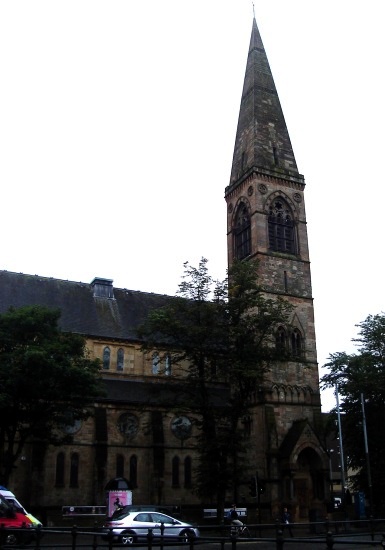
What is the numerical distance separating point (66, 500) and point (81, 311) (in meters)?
13.7

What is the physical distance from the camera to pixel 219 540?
12508mm

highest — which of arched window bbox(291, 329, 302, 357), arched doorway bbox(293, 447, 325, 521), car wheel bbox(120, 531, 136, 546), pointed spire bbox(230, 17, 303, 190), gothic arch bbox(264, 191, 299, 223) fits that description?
Result: pointed spire bbox(230, 17, 303, 190)

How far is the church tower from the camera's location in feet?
136

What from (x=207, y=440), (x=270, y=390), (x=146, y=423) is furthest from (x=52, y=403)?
(x=270, y=390)

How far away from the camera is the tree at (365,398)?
39.6 metres

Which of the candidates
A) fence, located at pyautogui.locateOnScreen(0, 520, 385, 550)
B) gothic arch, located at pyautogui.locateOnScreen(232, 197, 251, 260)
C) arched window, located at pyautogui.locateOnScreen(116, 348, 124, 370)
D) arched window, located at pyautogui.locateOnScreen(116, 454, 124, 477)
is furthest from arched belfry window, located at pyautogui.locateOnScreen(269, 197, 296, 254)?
fence, located at pyautogui.locateOnScreen(0, 520, 385, 550)

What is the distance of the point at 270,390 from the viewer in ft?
141

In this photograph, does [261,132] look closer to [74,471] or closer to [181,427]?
[181,427]

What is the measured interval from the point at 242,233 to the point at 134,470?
69.3 feet

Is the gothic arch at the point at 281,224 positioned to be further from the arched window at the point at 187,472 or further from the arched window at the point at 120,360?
the arched window at the point at 187,472

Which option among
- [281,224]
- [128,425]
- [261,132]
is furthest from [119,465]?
[261,132]

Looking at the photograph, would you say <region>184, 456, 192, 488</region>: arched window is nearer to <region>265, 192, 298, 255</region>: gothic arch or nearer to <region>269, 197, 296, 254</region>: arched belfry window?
<region>265, 192, 298, 255</region>: gothic arch

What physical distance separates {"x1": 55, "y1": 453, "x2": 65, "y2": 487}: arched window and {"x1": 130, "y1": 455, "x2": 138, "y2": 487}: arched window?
4752 millimetres

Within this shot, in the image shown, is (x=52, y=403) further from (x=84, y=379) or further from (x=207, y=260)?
(x=207, y=260)
